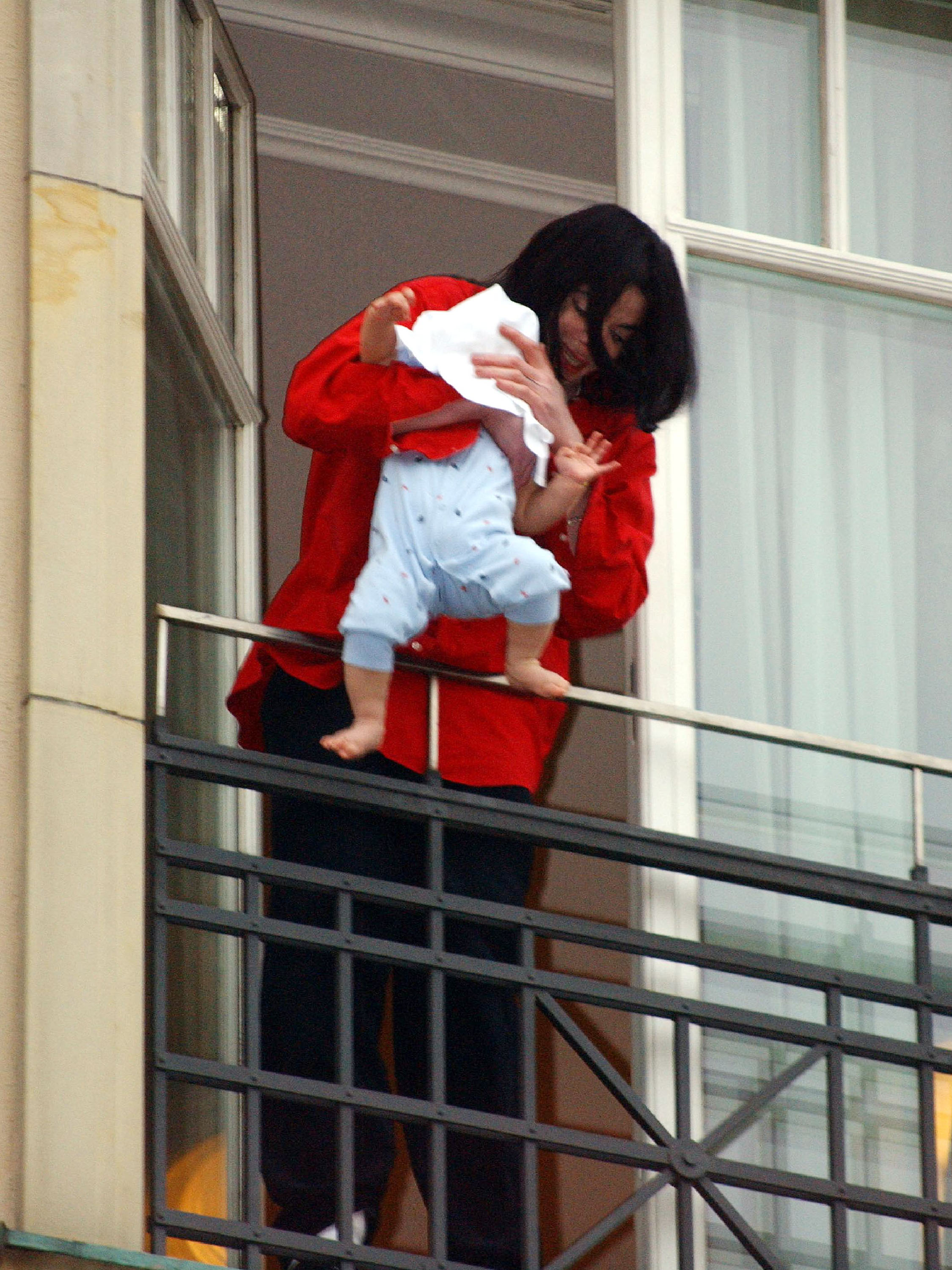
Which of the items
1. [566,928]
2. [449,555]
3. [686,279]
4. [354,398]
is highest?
[686,279]

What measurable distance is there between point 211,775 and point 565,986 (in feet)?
2.47

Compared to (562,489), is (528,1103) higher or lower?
lower

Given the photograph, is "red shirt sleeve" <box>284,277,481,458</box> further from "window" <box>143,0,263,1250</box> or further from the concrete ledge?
the concrete ledge

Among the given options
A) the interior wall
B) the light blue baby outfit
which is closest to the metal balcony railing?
the light blue baby outfit

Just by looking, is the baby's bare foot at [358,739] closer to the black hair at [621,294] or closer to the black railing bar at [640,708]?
the black railing bar at [640,708]

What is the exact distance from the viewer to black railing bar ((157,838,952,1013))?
15.6ft

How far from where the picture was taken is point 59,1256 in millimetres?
4219

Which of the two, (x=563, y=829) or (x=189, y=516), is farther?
(x=189, y=516)

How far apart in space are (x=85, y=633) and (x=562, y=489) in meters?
0.93

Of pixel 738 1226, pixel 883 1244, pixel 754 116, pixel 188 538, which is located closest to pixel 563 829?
pixel 738 1226

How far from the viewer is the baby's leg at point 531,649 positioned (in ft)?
15.8

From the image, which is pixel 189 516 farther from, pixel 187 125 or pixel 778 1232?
pixel 778 1232

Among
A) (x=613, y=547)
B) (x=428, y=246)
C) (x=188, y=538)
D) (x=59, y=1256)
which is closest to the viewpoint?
(x=59, y=1256)

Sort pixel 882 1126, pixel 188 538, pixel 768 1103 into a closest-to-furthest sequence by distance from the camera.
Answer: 1. pixel 768 1103
2. pixel 882 1126
3. pixel 188 538
